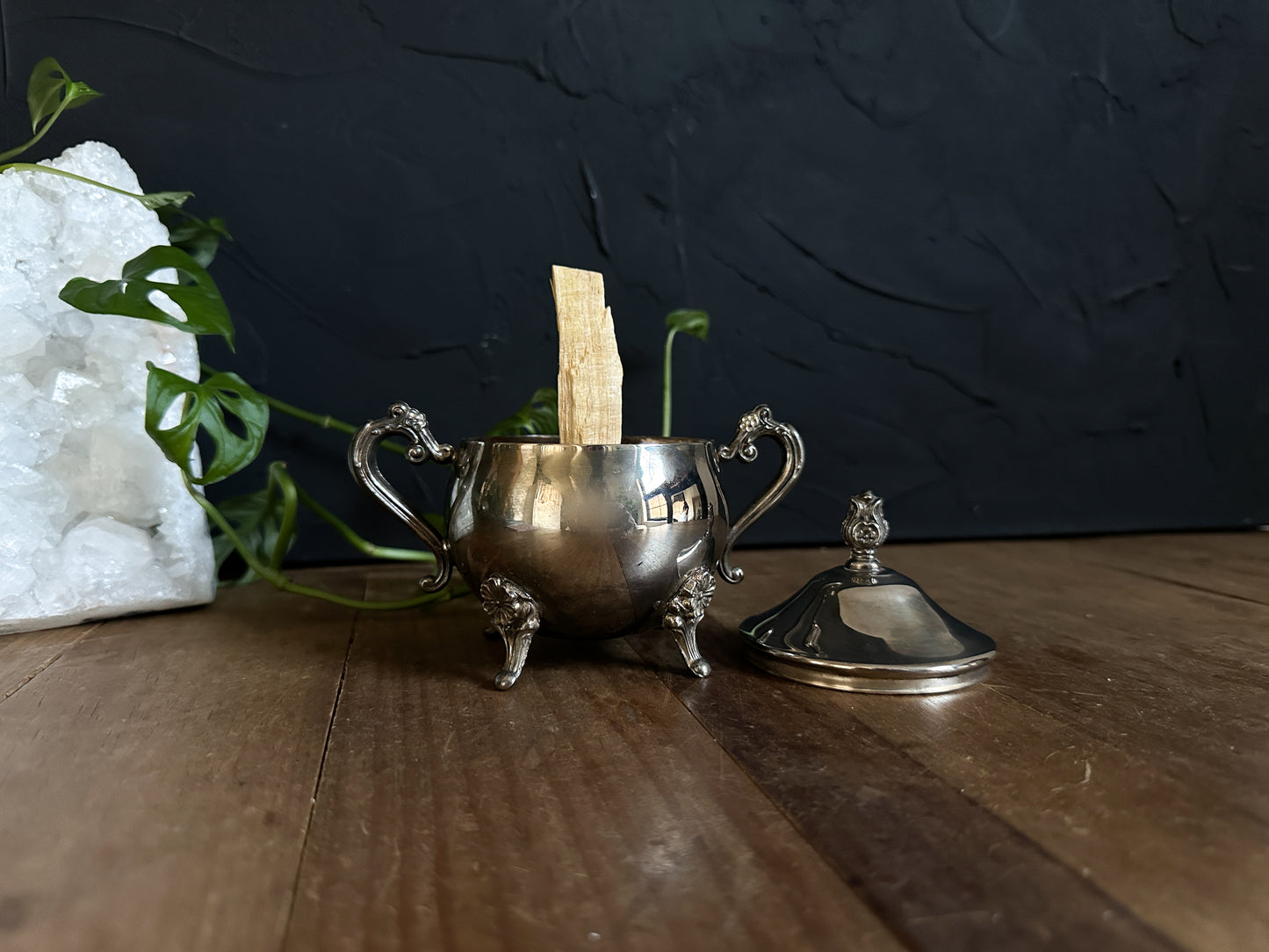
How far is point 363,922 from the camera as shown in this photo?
331mm

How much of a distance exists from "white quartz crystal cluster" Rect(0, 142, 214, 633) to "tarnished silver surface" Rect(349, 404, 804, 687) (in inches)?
11.8

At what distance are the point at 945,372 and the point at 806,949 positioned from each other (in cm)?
103

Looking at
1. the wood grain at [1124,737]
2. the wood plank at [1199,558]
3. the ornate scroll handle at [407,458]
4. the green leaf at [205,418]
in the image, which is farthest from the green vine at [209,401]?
the wood plank at [1199,558]

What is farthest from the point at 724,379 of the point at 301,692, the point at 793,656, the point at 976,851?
the point at 976,851

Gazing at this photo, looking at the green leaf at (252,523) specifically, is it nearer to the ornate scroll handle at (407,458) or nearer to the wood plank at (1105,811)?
the ornate scroll handle at (407,458)

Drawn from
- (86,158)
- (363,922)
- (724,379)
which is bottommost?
(363,922)

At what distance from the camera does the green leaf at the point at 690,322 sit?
3.40 feet

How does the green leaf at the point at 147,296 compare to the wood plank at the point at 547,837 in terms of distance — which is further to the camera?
the green leaf at the point at 147,296

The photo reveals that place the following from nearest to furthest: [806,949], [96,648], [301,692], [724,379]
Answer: [806,949] < [301,692] < [96,648] < [724,379]

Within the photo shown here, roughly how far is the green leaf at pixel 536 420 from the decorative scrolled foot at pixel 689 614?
27cm

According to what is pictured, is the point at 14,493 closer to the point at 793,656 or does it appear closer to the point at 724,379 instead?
the point at 793,656

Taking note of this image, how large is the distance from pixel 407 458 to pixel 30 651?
1.09 ft

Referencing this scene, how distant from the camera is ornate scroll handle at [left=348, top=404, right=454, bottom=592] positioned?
0.66 m

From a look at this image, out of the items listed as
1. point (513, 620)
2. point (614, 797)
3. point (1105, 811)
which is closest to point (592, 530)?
point (513, 620)
